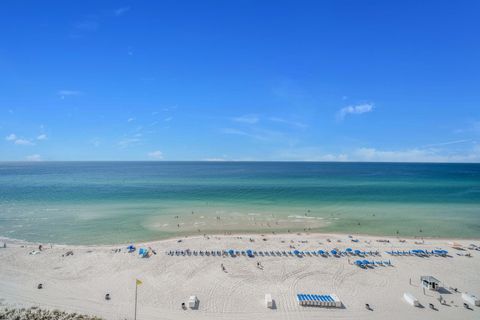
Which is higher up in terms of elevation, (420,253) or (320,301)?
(420,253)

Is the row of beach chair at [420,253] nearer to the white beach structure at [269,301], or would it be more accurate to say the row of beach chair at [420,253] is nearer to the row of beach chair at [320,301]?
the row of beach chair at [320,301]

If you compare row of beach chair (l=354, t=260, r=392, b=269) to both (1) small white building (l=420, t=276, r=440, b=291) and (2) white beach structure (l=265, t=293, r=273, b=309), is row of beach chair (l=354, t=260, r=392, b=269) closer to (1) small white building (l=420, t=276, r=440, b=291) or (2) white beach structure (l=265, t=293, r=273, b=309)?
(1) small white building (l=420, t=276, r=440, b=291)

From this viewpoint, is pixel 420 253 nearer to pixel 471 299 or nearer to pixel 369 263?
pixel 369 263

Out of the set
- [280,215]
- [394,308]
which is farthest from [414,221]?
[394,308]

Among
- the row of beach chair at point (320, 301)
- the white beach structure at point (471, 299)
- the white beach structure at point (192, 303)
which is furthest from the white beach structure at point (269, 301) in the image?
the white beach structure at point (471, 299)

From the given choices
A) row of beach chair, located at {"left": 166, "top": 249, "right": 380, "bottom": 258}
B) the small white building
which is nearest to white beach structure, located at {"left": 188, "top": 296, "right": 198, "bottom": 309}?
row of beach chair, located at {"left": 166, "top": 249, "right": 380, "bottom": 258}

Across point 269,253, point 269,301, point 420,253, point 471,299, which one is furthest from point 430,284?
point 269,253

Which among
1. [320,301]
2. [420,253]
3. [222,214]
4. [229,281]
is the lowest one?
[320,301]

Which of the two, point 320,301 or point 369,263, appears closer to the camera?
point 320,301

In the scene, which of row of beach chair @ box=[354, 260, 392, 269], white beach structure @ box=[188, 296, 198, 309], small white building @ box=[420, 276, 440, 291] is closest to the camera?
white beach structure @ box=[188, 296, 198, 309]
